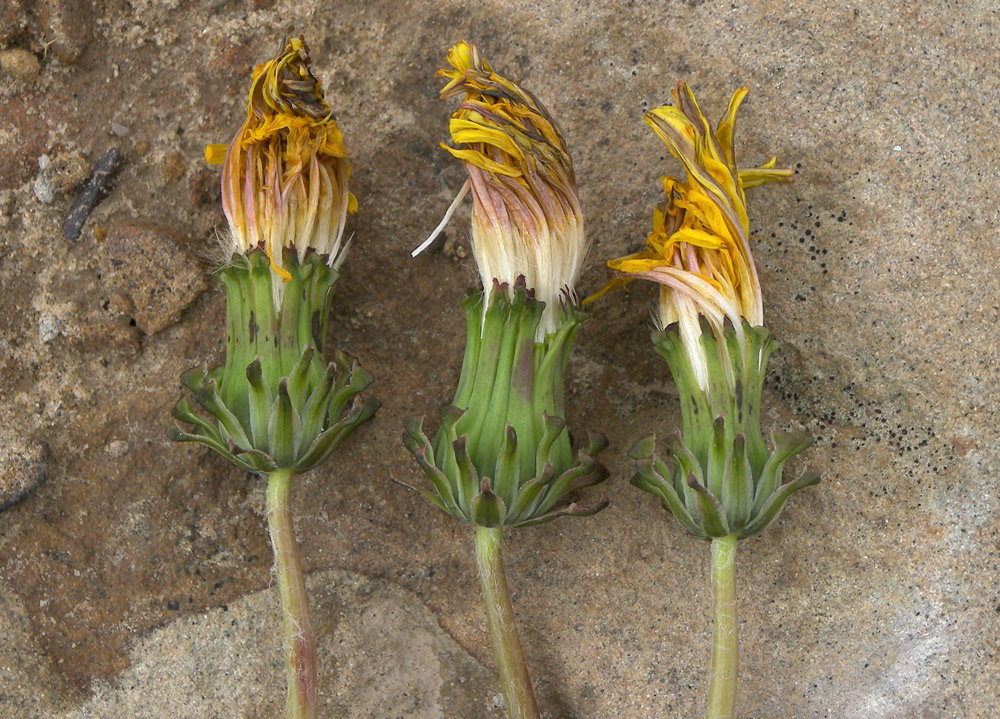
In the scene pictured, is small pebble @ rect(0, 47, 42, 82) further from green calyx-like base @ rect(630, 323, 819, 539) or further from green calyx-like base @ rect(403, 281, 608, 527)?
green calyx-like base @ rect(630, 323, 819, 539)

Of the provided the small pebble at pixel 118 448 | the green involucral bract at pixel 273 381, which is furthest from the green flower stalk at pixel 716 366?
the small pebble at pixel 118 448

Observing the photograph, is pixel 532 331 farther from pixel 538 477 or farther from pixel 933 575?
pixel 933 575

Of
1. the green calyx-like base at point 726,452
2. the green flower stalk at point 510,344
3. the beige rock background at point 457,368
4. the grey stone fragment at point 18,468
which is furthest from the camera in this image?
the grey stone fragment at point 18,468

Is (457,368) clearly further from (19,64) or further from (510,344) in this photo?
(19,64)

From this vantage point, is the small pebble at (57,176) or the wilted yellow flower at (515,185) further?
the small pebble at (57,176)

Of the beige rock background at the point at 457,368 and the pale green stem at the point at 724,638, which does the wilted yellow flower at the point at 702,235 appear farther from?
the pale green stem at the point at 724,638

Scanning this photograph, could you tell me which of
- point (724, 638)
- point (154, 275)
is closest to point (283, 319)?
point (154, 275)
